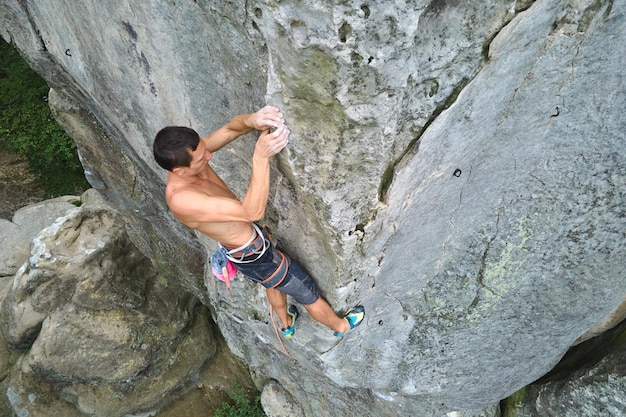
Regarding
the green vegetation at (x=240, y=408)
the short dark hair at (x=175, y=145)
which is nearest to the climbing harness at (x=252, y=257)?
the short dark hair at (x=175, y=145)

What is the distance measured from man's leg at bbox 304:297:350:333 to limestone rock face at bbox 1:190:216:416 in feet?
12.6

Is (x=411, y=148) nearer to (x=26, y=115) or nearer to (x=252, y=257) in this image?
(x=252, y=257)

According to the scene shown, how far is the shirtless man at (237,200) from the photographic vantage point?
2.54 meters

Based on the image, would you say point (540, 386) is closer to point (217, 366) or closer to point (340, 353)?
point (340, 353)

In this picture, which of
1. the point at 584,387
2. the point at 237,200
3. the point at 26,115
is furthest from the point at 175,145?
the point at 26,115

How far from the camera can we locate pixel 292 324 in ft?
13.0

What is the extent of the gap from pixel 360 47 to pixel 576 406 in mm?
3627

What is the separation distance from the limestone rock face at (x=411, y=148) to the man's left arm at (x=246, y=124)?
69mm

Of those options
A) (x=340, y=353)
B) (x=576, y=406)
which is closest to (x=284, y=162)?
(x=340, y=353)

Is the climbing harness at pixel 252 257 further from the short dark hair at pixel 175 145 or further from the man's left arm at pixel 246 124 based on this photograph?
the short dark hair at pixel 175 145

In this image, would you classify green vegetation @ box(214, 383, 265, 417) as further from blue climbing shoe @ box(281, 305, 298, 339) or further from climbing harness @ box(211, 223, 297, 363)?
climbing harness @ box(211, 223, 297, 363)

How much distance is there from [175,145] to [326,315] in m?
1.67

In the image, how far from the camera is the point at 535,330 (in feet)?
13.3

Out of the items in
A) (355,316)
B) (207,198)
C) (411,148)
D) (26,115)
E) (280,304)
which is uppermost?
(26,115)
